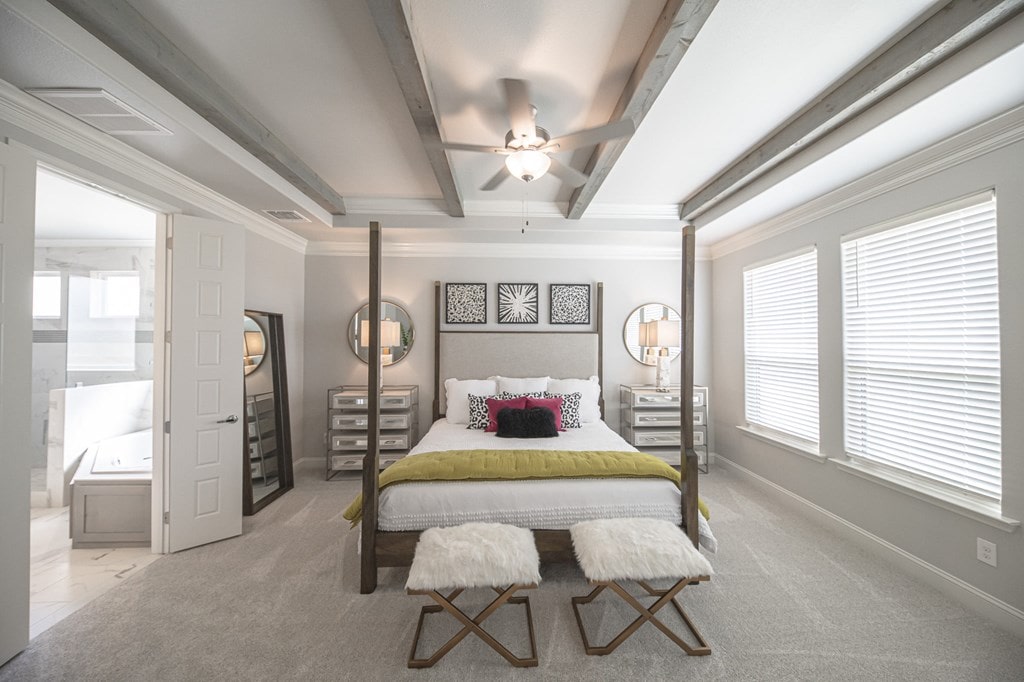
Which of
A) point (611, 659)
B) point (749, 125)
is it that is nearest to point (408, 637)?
point (611, 659)

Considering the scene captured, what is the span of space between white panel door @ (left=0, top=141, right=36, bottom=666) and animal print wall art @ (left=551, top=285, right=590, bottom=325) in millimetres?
3888

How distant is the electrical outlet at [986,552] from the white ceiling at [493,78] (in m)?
2.17

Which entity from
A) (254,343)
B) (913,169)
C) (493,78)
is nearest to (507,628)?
(493,78)

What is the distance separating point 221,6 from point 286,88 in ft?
1.75

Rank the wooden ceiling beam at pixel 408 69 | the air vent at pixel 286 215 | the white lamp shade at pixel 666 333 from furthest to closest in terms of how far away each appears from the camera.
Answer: the white lamp shade at pixel 666 333 → the air vent at pixel 286 215 → the wooden ceiling beam at pixel 408 69

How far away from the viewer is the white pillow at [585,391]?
3.95 meters

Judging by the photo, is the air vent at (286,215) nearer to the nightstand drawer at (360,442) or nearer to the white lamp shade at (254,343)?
the white lamp shade at (254,343)

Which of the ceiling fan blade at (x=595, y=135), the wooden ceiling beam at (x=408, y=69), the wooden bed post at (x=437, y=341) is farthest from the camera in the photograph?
the wooden bed post at (x=437, y=341)

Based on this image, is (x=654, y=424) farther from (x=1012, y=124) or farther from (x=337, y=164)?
(x=337, y=164)

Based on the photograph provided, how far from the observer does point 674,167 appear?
9.91 feet

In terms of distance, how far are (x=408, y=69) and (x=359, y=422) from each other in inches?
126

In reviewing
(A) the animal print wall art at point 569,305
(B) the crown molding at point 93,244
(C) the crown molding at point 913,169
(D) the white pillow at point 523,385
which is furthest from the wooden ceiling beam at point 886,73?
(B) the crown molding at point 93,244

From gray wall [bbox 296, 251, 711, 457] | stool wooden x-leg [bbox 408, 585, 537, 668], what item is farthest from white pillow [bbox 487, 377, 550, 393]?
→ stool wooden x-leg [bbox 408, 585, 537, 668]

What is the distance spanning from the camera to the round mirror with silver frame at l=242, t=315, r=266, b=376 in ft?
11.8
